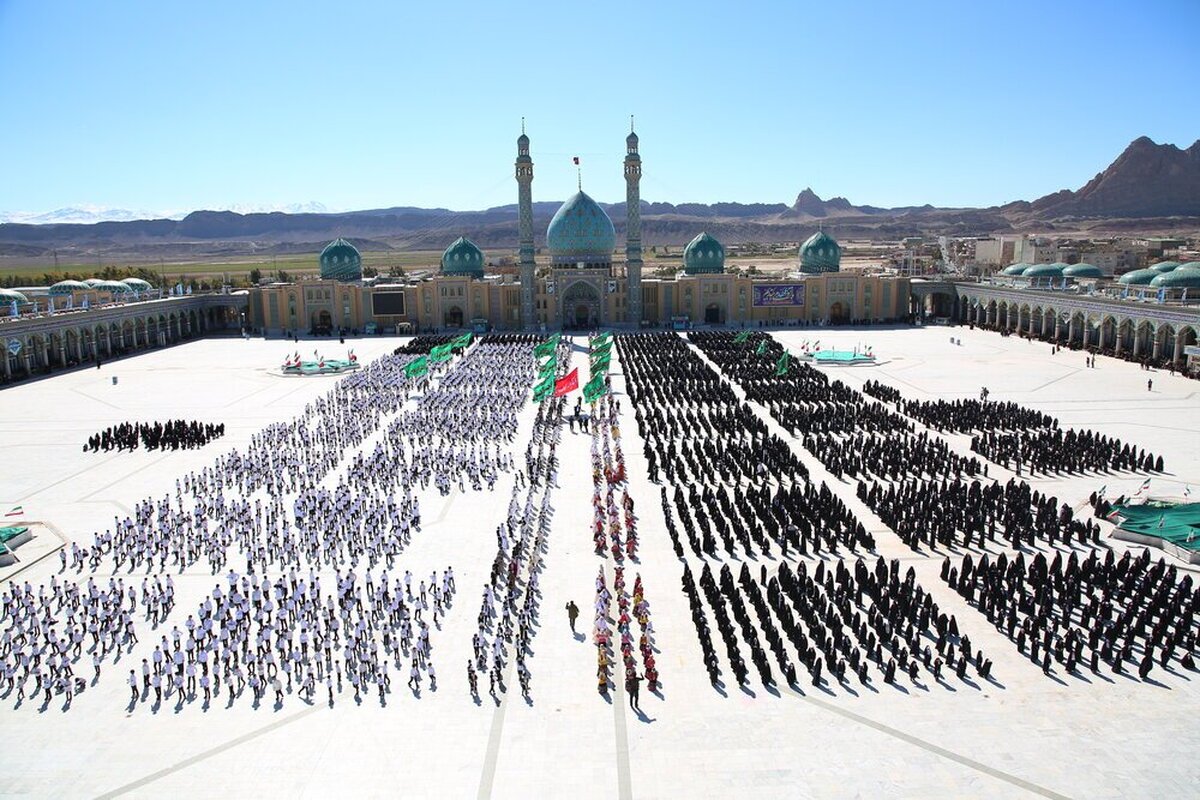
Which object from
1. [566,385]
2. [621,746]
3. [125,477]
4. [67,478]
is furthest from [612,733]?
Result: [566,385]

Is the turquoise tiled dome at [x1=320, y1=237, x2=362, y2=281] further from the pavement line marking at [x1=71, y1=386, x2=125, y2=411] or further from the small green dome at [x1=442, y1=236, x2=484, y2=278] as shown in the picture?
the pavement line marking at [x1=71, y1=386, x2=125, y2=411]

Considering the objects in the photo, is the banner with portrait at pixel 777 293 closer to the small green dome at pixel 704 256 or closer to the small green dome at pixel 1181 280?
the small green dome at pixel 704 256

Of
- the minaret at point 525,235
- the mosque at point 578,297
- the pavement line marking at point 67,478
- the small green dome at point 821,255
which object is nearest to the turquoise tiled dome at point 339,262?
the mosque at point 578,297

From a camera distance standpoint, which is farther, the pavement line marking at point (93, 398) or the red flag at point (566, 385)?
the pavement line marking at point (93, 398)

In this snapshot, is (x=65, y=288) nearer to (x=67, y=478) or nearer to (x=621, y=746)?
(x=67, y=478)

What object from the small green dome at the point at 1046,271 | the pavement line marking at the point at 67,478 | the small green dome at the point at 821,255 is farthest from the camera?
the small green dome at the point at 821,255

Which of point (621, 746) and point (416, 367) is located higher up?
point (416, 367)
